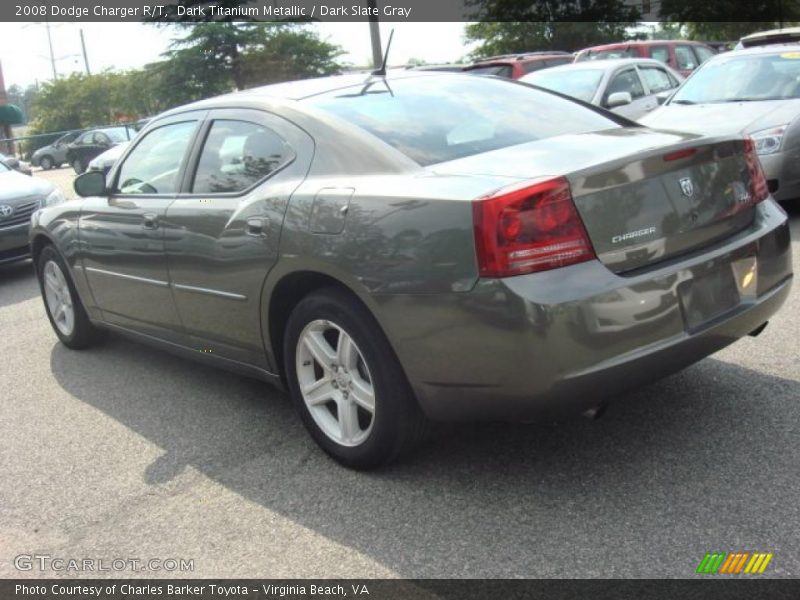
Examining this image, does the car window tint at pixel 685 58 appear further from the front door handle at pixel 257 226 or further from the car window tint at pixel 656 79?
the front door handle at pixel 257 226

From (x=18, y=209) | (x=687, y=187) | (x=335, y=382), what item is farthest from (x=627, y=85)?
(x=335, y=382)

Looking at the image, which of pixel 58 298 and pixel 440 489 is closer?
pixel 440 489

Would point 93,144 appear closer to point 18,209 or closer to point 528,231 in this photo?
point 18,209

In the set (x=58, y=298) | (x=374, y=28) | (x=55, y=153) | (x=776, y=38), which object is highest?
(x=374, y=28)

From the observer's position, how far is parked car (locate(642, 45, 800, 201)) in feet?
23.6

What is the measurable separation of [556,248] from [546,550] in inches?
39.3

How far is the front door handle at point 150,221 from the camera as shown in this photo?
4.36 m

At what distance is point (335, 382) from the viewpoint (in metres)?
3.56

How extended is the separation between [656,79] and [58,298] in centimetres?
910

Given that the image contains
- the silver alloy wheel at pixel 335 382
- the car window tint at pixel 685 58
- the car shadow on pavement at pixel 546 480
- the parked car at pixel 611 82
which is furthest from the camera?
the car window tint at pixel 685 58

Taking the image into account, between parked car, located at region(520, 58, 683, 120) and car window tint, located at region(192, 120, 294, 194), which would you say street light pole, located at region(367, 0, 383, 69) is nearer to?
parked car, located at region(520, 58, 683, 120)

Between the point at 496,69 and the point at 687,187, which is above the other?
the point at 496,69

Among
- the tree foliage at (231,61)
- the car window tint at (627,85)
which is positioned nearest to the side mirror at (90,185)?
the car window tint at (627,85)

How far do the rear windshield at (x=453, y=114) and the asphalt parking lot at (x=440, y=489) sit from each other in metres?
1.26
